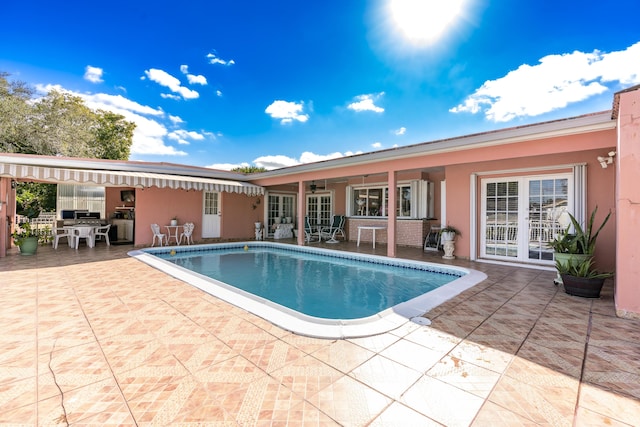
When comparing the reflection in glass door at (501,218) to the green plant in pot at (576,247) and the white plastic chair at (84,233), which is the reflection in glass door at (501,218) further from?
the white plastic chair at (84,233)

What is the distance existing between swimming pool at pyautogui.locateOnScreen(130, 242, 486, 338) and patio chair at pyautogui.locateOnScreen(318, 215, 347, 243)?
3.22 metres

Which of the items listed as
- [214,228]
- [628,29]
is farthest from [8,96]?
[628,29]

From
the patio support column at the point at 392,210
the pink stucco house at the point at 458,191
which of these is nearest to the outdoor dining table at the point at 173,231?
the pink stucco house at the point at 458,191

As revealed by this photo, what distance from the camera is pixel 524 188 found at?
10.2m

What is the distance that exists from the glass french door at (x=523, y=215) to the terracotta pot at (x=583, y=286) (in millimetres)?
3102

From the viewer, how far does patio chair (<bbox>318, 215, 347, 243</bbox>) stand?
17634mm

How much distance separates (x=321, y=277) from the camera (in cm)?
988

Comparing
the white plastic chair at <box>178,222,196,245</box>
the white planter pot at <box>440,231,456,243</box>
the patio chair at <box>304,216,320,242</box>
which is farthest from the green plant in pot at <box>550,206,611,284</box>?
the white plastic chair at <box>178,222,196,245</box>

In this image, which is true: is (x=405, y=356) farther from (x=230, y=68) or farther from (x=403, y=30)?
(x=230, y=68)

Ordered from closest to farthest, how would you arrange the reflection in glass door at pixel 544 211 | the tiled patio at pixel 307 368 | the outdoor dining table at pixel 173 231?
the tiled patio at pixel 307 368
the reflection in glass door at pixel 544 211
the outdoor dining table at pixel 173 231

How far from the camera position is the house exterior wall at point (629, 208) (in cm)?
512

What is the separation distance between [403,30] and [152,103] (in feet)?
62.0

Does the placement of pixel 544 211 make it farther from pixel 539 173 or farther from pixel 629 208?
pixel 629 208

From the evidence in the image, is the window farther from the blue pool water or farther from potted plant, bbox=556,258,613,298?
potted plant, bbox=556,258,613,298
